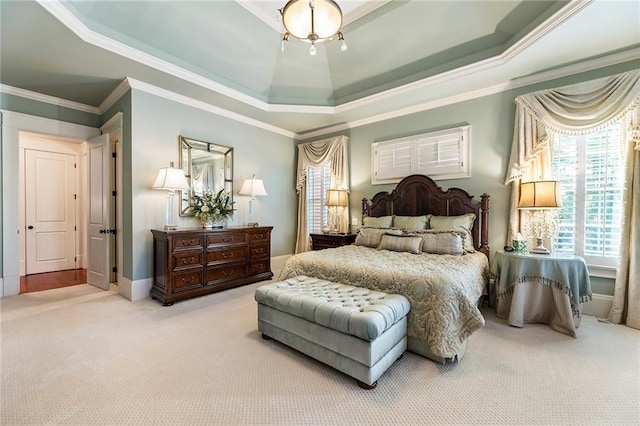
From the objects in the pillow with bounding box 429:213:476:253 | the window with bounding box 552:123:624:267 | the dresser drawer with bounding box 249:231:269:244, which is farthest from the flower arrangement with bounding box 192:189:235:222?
the window with bounding box 552:123:624:267

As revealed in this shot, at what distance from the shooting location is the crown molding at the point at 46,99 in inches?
157

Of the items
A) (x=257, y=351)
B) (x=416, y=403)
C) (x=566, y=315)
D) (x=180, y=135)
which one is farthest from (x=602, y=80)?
(x=180, y=135)

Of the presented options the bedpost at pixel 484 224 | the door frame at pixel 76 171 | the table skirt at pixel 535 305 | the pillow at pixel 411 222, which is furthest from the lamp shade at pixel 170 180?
the table skirt at pixel 535 305

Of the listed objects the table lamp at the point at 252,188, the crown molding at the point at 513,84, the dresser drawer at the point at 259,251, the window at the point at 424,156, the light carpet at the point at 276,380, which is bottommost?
the light carpet at the point at 276,380

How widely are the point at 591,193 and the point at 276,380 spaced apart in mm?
4057

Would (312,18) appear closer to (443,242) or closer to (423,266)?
(423,266)

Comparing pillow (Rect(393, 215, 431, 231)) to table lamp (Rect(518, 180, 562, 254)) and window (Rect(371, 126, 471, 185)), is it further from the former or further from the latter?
table lamp (Rect(518, 180, 562, 254))

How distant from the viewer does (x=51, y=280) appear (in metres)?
4.95

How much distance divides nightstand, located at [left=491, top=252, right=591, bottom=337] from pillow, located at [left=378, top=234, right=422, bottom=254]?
3.17ft

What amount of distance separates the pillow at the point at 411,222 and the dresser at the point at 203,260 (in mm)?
2322

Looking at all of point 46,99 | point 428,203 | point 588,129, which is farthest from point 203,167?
point 588,129

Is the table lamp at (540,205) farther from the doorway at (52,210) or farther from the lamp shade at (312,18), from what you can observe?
the doorway at (52,210)

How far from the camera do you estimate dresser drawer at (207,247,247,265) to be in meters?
4.13

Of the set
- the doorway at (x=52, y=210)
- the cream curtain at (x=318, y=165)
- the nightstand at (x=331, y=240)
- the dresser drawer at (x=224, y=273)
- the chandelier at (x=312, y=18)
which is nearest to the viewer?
the chandelier at (x=312, y=18)
